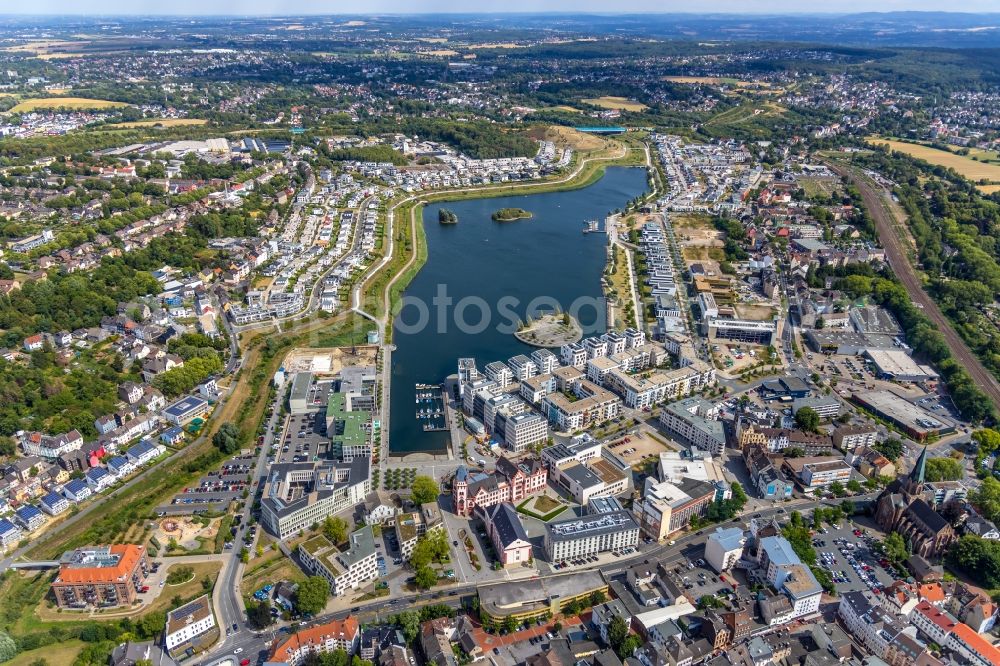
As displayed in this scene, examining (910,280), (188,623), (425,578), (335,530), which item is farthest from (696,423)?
(910,280)

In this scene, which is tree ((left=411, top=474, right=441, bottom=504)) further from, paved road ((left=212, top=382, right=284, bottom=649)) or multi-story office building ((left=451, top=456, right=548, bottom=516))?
paved road ((left=212, top=382, right=284, bottom=649))

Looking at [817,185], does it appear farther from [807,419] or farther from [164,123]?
[164,123]

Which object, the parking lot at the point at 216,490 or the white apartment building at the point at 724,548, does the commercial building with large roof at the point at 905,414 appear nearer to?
the white apartment building at the point at 724,548

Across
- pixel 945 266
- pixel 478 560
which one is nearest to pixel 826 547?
pixel 478 560

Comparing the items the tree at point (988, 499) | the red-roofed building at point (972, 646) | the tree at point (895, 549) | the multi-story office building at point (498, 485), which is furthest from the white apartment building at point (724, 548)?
the tree at point (988, 499)

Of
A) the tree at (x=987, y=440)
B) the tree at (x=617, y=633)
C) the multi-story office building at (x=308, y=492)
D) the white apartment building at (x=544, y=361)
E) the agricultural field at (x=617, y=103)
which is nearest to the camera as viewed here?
the tree at (x=617, y=633)
